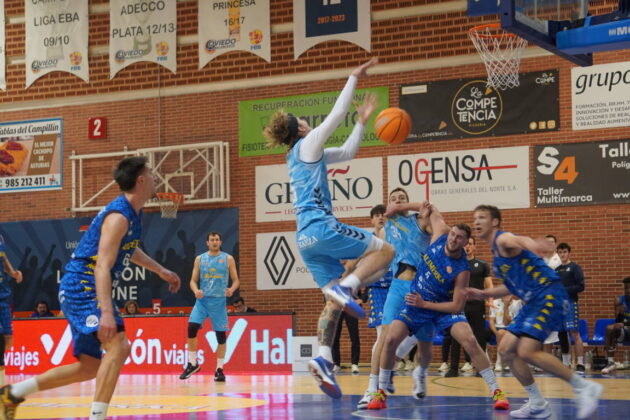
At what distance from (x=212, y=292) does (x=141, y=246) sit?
21.6 feet

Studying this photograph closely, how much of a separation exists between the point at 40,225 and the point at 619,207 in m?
12.6

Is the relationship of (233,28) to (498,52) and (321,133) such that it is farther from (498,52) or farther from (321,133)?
(321,133)

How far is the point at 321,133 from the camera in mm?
7121

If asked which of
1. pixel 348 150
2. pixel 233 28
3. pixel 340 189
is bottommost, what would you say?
pixel 348 150

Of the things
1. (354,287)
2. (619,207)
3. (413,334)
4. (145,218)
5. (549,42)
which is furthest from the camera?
(145,218)

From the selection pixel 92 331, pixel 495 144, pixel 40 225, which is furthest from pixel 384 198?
pixel 92 331

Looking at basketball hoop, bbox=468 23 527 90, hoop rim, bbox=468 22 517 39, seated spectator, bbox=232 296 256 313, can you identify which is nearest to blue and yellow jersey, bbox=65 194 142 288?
basketball hoop, bbox=468 23 527 90

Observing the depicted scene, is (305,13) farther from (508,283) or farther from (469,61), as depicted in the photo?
(508,283)

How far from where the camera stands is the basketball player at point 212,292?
14.2m

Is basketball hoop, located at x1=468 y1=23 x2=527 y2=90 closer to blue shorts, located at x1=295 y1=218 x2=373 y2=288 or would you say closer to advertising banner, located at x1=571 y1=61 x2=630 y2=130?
advertising banner, located at x1=571 y1=61 x2=630 y2=130

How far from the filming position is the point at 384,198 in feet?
61.0

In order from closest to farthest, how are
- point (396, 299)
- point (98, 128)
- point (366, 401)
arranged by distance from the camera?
point (366, 401) → point (396, 299) → point (98, 128)

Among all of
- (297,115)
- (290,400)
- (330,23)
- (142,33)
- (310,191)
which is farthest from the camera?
(142,33)

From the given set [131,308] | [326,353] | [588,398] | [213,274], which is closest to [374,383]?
[326,353]
